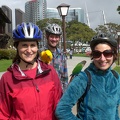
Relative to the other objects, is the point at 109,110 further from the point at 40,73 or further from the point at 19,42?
the point at 19,42

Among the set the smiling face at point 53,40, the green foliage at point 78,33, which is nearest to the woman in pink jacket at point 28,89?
the smiling face at point 53,40

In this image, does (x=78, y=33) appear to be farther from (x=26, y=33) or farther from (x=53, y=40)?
(x=26, y=33)

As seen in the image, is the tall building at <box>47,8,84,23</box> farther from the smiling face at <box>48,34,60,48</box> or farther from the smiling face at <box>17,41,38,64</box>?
the smiling face at <box>17,41,38,64</box>

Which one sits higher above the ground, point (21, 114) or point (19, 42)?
point (19, 42)

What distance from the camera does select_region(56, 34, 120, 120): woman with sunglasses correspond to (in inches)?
88.3

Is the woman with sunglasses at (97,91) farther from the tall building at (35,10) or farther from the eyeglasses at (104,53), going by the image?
the tall building at (35,10)

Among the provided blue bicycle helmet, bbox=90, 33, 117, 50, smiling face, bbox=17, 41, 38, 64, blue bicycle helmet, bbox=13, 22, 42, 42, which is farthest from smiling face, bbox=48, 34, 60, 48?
blue bicycle helmet, bbox=90, 33, 117, 50

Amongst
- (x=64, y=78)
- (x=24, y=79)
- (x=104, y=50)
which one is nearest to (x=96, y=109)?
(x=104, y=50)

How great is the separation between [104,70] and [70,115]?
1.55ft

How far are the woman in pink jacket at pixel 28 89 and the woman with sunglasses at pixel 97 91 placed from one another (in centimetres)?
18

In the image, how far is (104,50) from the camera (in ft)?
7.83

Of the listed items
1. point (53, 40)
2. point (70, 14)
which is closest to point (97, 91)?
point (53, 40)

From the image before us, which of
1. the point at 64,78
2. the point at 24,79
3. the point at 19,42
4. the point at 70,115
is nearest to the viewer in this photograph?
the point at 70,115

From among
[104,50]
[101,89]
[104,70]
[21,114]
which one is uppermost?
[104,50]
